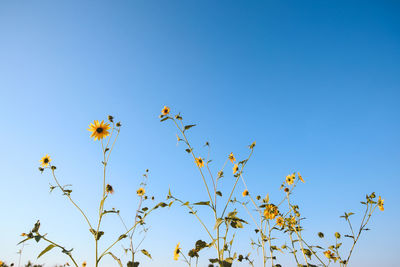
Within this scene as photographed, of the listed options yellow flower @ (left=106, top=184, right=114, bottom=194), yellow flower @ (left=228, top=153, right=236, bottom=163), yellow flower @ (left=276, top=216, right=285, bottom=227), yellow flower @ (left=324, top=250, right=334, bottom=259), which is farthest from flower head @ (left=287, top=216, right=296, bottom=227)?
yellow flower @ (left=106, top=184, right=114, bottom=194)

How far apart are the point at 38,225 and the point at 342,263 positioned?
3.31 meters

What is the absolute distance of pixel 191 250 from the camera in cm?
242

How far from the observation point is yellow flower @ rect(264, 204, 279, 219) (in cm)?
269

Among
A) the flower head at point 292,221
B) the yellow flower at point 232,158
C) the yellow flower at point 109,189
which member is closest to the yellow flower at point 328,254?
the flower head at point 292,221

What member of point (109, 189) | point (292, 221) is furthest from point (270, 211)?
point (109, 189)

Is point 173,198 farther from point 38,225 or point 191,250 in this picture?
point 38,225

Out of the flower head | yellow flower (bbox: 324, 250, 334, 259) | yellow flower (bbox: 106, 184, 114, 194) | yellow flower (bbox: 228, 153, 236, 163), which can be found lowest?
yellow flower (bbox: 324, 250, 334, 259)

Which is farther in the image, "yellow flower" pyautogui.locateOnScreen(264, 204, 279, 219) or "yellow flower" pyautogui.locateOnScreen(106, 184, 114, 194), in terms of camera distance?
"yellow flower" pyautogui.locateOnScreen(106, 184, 114, 194)

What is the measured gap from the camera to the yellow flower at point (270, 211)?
8.83ft

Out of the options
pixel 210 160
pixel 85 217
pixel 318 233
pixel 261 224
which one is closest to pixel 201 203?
pixel 210 160

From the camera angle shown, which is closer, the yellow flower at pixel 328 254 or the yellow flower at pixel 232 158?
the yellow flower at pixel 328 254

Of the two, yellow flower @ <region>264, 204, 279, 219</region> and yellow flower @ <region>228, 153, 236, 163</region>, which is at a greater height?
yellow flower @ <region>228, 153, 236, 163</region>

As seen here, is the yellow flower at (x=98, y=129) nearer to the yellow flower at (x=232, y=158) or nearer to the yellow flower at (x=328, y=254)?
the yellow flower at (x=232, y=158)

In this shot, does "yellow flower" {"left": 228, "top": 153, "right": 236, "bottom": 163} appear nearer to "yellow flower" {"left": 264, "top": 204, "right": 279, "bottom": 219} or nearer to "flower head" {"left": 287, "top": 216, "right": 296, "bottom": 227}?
"yellow flower" {"left": 264, "top": 204, "right": 279, "bottom": 219}
